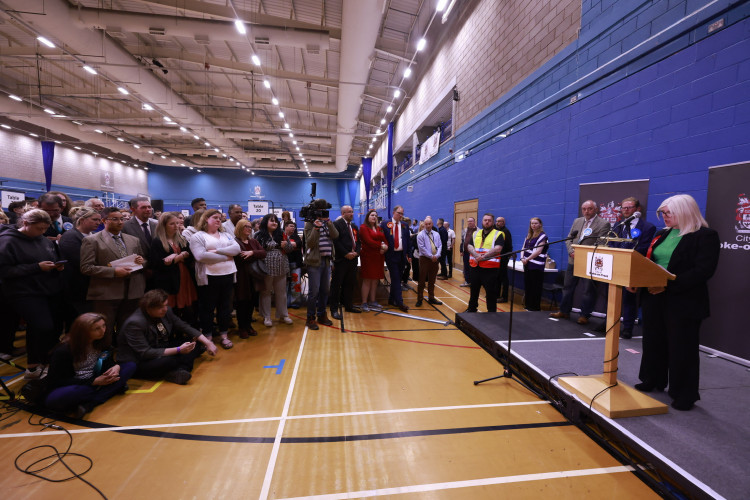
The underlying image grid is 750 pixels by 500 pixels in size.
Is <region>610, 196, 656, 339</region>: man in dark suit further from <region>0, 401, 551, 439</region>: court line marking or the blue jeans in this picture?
the blue jeans

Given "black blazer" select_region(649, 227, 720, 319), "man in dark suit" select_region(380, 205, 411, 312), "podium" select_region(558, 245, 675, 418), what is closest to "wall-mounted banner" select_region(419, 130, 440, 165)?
"man in dark suit" select_region(380, 205, 411, 312)

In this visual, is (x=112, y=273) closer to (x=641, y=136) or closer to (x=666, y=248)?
(x=666, y=248)

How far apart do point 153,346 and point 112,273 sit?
72 centimetres

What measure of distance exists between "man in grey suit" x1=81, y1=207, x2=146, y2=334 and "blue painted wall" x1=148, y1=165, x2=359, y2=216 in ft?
67.7

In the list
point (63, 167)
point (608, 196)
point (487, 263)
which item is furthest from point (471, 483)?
point (63, 167)

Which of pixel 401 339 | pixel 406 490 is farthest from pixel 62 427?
pixel 401 339

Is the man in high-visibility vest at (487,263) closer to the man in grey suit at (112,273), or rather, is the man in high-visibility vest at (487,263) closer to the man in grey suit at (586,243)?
the man in grey suit at (586,243)

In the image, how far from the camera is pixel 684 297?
205 centimetres

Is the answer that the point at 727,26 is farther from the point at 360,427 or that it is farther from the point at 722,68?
the point at 360,427

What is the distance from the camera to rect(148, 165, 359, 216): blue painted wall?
2450 centimetres

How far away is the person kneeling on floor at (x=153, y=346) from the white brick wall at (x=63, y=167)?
1718 centimetres

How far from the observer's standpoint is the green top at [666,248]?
221 centimetres

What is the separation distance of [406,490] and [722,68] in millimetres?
4326

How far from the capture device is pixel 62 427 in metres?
2.16
